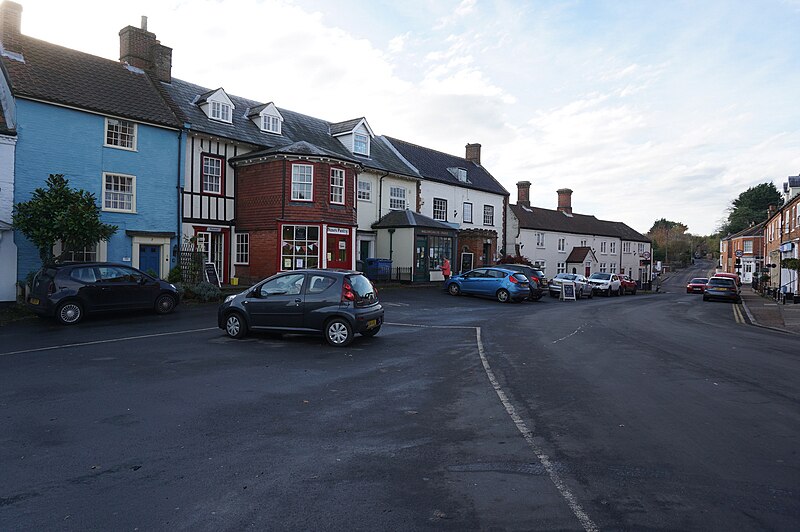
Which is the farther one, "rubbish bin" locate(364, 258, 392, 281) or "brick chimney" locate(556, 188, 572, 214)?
"brick chimney" locate(556, 188, 572, 214)

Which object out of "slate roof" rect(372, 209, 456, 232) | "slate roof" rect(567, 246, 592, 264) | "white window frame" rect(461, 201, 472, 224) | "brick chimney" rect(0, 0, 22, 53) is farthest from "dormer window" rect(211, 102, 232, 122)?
"slate roof" rect(567, 246, 592, 264)

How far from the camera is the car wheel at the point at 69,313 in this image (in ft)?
46.5

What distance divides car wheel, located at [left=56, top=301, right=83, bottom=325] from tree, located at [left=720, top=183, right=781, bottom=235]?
94.0 m

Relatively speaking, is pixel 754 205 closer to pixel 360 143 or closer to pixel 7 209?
pixel 360 143

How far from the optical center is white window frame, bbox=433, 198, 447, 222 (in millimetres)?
36000

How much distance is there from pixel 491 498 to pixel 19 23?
24871mm

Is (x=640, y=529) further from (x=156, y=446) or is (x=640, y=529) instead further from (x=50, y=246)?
(x=50, y=246)

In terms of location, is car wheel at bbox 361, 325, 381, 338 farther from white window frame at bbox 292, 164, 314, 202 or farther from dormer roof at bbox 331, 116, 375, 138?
dormer roof at bbox 331, 116, 375, 138

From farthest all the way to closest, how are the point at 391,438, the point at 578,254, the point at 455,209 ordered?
1. the point at 578,254
2. the point at 455,209
3. the point at 391,438

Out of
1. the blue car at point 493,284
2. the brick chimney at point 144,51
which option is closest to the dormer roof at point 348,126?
the brick chimney at point 144,51

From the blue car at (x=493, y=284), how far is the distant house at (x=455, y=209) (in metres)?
3.94

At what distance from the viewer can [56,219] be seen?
15977 millimetres

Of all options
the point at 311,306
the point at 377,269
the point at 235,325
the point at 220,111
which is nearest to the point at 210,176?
the point at 220,111

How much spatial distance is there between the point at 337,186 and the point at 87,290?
12597 millimetres
